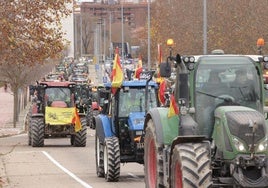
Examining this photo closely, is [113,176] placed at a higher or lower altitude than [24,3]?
lower

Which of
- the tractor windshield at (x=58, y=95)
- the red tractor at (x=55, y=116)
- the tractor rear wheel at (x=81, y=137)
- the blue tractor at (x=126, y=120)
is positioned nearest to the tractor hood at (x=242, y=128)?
the blue tractor at (x=126, y=120)

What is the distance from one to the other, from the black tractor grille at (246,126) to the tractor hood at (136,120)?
273 inches

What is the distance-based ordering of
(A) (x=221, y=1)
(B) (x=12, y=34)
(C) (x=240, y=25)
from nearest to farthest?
(B) (x=12, y=34), (C) (x=240, y=25), (A) (x=221, y=1)

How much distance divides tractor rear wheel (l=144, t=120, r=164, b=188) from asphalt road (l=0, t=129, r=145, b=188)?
10.1 feet

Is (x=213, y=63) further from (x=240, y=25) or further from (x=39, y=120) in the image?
(x=240, y=25)

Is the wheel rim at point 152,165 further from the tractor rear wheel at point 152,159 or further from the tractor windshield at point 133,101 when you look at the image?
the tractor windshield at point 133,101

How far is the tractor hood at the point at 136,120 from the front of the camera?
697 inches

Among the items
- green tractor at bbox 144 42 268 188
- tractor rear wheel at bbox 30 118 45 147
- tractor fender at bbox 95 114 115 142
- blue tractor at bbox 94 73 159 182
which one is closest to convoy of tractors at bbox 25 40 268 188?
green tractor at bbox 144 42 268 188

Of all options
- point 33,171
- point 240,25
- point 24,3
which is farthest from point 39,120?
point 240,25

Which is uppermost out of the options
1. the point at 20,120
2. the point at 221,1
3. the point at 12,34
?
the point at 221,1

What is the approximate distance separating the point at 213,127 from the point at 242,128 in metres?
0.97

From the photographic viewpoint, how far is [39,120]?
3047 centimetres

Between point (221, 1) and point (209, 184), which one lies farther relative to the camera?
point (221, 1)

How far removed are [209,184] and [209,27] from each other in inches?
1510
